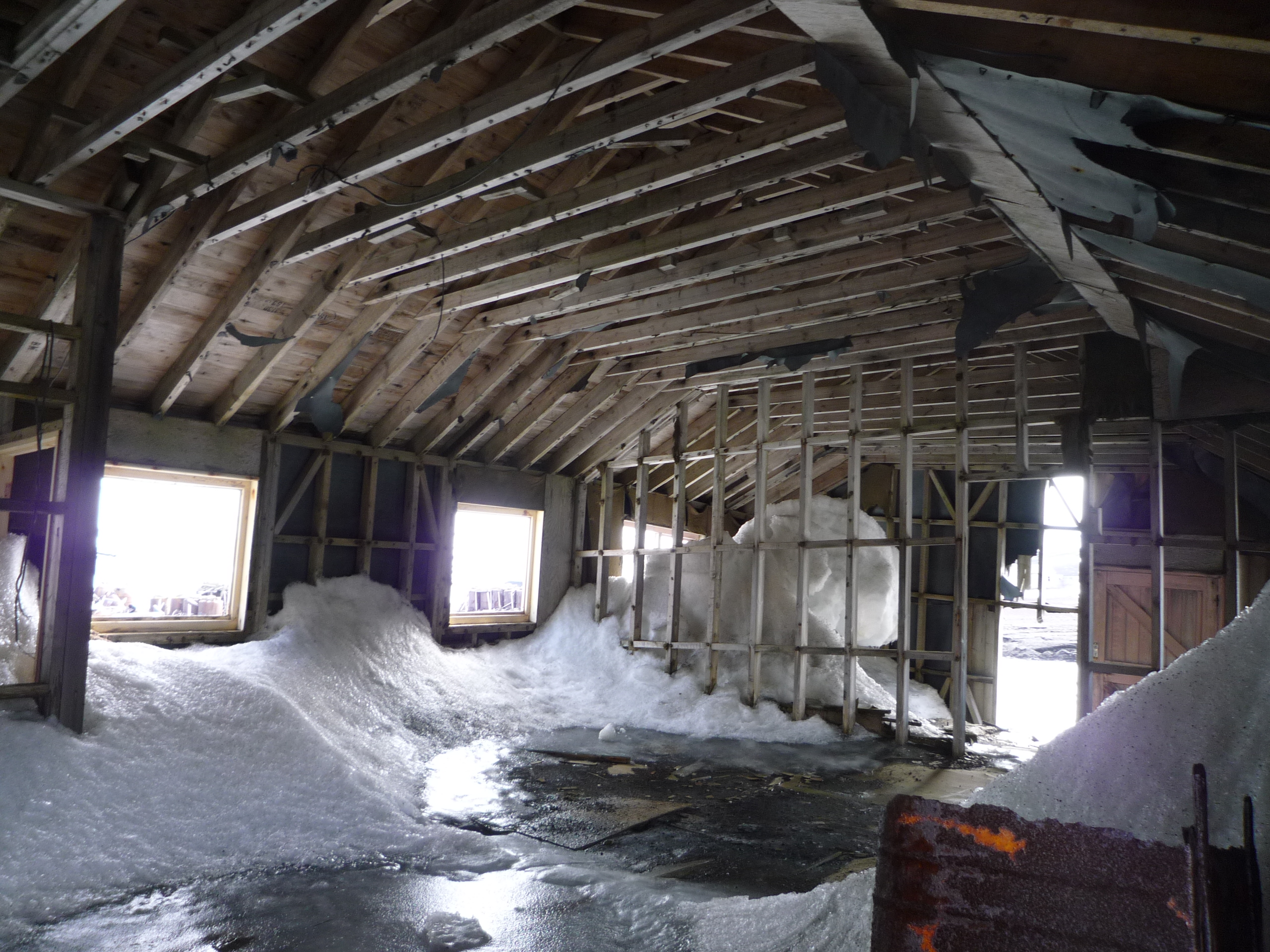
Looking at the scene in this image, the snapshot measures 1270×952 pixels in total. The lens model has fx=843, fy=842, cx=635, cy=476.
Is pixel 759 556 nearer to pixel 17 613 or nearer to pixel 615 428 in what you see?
pixel 615 428

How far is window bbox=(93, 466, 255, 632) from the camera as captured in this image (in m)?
7.44

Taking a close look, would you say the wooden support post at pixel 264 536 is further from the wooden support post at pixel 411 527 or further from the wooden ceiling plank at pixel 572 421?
the wooden ceiling plank at pixel 572 421

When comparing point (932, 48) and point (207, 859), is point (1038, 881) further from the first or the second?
point (207, 859)

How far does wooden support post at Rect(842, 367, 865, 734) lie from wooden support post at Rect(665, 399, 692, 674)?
1.99 metres

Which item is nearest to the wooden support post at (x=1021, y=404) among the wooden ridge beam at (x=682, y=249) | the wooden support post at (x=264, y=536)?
the wooden ridge beam at (x=682, y=249)

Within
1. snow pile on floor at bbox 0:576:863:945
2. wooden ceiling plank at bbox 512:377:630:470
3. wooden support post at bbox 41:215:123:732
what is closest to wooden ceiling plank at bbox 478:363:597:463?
wooden ceiling plank at bbox 512:377:630:470

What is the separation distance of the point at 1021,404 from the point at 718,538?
10.8 feet

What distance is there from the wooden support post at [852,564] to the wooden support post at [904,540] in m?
0.40

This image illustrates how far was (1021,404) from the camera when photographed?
7285mm

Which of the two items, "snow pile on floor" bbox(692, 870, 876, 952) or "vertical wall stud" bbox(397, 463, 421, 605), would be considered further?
"vertical wall stud" bbox(397, 463, 421, 605)

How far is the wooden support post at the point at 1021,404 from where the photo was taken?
283 inches

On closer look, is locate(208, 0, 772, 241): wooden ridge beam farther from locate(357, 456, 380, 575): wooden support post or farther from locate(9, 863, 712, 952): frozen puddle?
locate(357, 456, 380, 575): wooden support post

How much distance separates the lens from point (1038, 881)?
68.4 inches

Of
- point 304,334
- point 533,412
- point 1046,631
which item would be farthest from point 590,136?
point 1046,631
